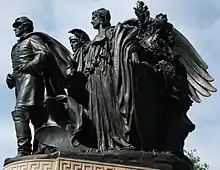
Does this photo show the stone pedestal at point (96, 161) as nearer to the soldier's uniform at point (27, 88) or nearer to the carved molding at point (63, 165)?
the carved molding at point (63, 165)

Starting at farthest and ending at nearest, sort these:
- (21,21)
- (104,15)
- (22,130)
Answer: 1. (104,15)
2. (21,21)
3. (22,130)

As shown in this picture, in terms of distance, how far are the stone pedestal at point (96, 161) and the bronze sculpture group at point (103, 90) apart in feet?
0.71

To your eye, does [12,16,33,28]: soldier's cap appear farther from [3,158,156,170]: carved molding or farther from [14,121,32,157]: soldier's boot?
[3,158,156,170]: carved molding

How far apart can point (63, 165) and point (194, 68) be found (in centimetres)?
349

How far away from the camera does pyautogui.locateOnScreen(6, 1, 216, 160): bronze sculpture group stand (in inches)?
452

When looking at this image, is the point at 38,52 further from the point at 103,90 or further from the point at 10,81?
the point at 103,90

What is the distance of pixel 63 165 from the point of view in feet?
35.1

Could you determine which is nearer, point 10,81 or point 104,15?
point 10,81

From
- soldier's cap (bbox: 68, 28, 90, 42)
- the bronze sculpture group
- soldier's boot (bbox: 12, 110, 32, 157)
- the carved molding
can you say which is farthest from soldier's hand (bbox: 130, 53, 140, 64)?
soldier's boot (bbox: 12, 110, 32, 157)

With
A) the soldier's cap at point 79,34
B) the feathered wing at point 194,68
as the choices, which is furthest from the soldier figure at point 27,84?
the feathered wing at point 194,68

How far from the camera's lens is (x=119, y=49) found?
11789mm

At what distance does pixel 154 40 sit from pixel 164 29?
0.34 metres

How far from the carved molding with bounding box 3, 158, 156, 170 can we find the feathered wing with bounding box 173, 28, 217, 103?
238 centimetres

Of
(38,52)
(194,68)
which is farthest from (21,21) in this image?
(194,68)
